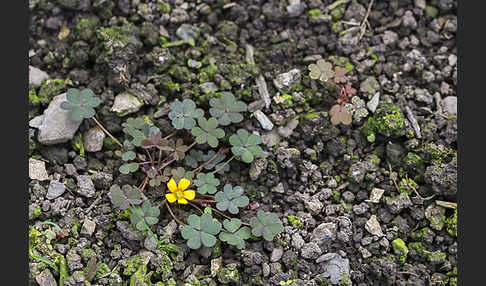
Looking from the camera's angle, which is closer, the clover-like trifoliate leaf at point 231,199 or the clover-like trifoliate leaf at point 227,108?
the clover-like trifoliate leaf at point 231,199

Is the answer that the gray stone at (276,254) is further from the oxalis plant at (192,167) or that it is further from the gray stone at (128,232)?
the gray stone at (128,232)

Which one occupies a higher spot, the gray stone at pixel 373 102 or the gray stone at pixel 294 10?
the gray stone at pixel 294 10

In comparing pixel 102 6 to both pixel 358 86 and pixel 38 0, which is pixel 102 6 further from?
pixel 358 86

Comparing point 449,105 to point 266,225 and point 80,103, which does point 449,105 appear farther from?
point 80,103

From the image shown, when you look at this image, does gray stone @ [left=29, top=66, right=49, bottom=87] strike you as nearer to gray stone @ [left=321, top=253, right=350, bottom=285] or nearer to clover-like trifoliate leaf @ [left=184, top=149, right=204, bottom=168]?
clover-like trifoliate leaf @ [left=184, top=149, right=204, bottom=168]

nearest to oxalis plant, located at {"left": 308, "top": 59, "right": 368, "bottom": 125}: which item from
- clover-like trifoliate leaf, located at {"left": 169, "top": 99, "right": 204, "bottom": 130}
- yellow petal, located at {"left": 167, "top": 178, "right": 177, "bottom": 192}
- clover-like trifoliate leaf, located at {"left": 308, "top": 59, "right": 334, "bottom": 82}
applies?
clover-like trifoliate leaf, located at {"left": 308, "top": 59, "right": 334, "bottom": 82}

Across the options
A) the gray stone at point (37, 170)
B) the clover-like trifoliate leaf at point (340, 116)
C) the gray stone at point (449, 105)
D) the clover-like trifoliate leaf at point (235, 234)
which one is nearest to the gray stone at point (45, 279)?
the gray stone at point (37, 170)
